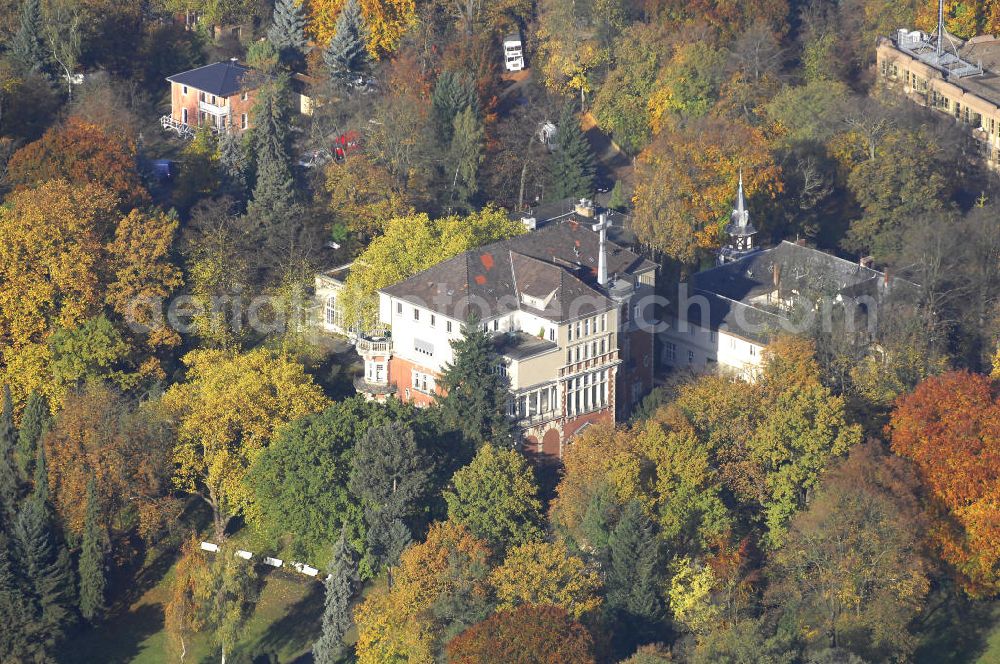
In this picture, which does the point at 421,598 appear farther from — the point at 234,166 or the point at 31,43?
the point at 31,43

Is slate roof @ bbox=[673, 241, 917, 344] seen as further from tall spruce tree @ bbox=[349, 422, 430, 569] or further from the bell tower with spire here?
tall spruce tree @ bbox=[349, 422, 430, 569]

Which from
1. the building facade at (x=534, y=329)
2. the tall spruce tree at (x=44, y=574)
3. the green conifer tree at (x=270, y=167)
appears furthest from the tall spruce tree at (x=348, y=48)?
the tall spruce tree at (x=44, y=574)

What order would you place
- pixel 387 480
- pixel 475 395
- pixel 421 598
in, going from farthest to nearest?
pixel 475 395
pixel 387 480
pixel 421 598

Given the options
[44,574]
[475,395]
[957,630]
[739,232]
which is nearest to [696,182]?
[739,232]

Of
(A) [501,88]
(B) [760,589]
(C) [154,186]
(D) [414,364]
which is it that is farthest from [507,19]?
(B) [760,589]

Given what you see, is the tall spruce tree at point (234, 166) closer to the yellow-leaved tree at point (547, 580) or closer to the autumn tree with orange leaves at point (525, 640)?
the yellow-leaved tree at point (547, 580)

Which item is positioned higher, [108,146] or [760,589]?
[108,146]

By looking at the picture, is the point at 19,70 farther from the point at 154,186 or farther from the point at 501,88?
the point at 501,88
